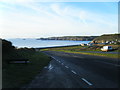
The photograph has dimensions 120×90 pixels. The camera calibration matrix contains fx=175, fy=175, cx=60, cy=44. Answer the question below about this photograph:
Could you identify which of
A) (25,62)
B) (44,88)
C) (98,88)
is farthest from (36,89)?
(25,62)

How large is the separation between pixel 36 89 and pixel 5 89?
5.07ft

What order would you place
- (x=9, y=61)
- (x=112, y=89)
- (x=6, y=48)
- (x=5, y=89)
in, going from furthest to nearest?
(x=6, y=48), (x=9, y=61), (x=5, y=89), (x=112, y=89)

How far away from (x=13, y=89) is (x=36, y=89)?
1.12 meters

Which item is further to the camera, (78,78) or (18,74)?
(18,74)

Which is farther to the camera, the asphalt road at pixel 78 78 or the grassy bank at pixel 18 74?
the grassy bank at pixel 18 74

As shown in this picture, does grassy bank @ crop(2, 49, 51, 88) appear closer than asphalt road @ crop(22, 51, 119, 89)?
No

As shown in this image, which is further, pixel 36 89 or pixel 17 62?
pixel 17 62

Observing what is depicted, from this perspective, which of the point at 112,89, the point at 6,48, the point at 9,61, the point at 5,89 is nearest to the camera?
the point at 112,89

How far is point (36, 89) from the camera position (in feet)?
27.6

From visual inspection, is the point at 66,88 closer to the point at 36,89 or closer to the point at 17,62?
the point at 36,89

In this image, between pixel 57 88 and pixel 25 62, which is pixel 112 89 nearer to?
pixel 57 88

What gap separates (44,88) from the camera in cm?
859

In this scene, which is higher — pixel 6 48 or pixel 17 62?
pixel 6 48

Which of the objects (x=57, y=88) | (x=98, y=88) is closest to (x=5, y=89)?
(x=57, y=88)
